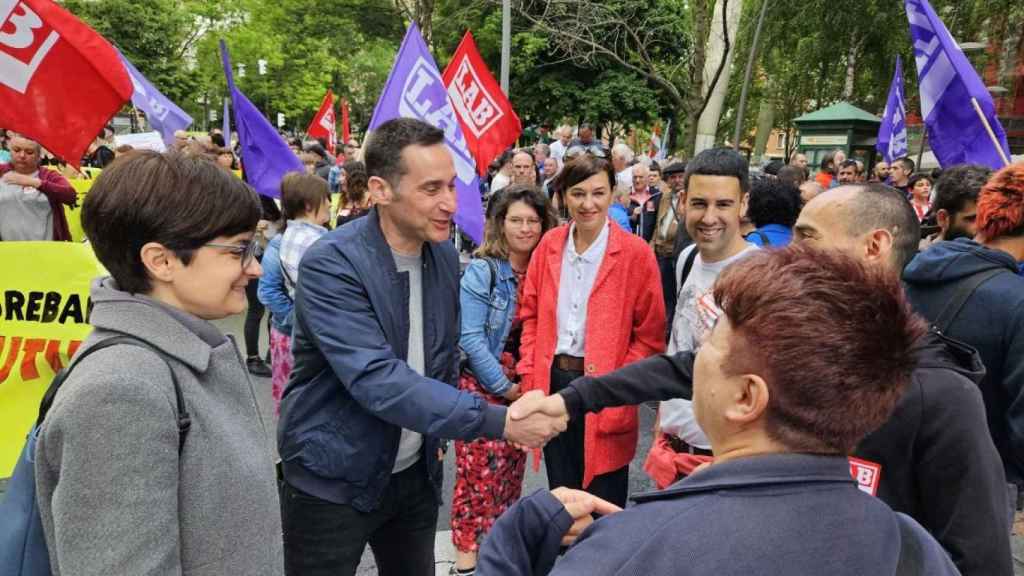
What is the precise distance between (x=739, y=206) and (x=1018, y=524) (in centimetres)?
293

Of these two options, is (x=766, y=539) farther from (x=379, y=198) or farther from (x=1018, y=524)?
(x=1018, y=524)

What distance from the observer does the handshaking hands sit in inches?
87.2

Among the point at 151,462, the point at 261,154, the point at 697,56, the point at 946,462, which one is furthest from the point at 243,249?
the point at 697,56

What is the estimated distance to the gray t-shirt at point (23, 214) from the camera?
5254 mm

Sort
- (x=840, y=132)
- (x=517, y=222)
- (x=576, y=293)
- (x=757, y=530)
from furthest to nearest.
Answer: (x=840, y=132) → (x=517, y=222) → (x=576, y=293) → (x=757, y=530)

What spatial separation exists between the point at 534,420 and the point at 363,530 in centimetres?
63

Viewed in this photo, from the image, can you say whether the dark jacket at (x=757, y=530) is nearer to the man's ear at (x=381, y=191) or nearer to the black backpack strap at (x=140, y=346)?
the black backpack strap at (x=140, y=346)

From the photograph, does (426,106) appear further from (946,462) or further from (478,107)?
→ (946,462)

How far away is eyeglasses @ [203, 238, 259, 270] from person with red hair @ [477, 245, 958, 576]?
0.98m

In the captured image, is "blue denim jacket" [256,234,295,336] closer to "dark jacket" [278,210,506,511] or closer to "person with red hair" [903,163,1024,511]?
"dark jacket" [278,210,506,511]

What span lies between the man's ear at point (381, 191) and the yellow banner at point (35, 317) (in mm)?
1743

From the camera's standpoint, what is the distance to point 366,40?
1027 inches

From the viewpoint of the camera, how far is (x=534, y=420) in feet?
7.39

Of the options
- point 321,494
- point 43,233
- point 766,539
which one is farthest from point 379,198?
point 43,233
